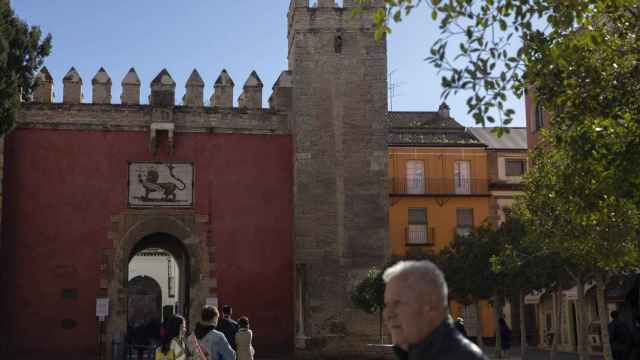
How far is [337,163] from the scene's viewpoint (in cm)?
2502

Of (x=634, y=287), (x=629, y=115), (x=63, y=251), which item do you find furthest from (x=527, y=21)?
(x=63, y=251)

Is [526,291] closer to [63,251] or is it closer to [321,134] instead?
[321,134]

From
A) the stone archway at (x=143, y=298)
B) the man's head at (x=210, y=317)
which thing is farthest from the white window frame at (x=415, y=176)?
the man's head at (x=210, y=317)

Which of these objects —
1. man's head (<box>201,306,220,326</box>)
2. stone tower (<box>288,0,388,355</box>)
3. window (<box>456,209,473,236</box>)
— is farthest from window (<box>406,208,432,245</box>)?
man's head (<box>201,306,220,326</box>)

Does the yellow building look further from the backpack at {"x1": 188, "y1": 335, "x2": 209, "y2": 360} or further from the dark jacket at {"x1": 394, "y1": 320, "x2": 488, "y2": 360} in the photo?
the dark jacket at {"x1": 394, "y1": 320, "x2": 488, "y2": 360}

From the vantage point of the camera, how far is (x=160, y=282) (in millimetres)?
43000

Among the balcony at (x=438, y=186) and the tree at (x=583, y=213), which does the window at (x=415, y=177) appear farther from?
the tree at (x=583, y=213)

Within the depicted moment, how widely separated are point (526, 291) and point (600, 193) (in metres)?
12.2

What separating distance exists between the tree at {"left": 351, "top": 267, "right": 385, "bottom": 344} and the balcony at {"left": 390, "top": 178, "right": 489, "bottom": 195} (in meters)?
14.1

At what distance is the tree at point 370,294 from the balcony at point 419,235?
43.2 feet

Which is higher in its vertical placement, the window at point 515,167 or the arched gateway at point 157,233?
the window at point 515,167

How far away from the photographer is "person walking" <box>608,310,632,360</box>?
6.98 metres

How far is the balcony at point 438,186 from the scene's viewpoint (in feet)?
125

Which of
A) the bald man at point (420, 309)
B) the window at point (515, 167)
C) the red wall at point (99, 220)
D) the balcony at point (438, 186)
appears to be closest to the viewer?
the bald man at point (420, 309)
